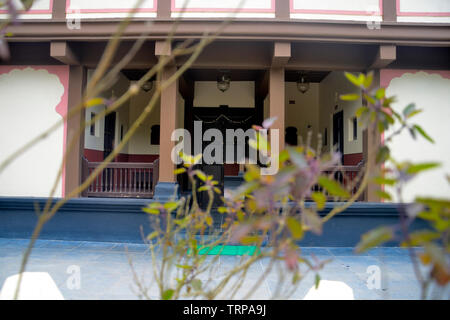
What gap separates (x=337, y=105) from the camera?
843 centimetres

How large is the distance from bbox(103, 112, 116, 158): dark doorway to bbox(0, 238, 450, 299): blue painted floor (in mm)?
3225

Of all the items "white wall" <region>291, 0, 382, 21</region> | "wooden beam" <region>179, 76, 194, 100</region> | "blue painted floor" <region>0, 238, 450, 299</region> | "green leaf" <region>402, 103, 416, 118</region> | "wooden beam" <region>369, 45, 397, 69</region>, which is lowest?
"blue painted floor" <region>0, 238, 450, 299</region>

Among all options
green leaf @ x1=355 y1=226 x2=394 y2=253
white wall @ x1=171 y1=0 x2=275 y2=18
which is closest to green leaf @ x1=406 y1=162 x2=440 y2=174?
green leaf @ x1=355 y1=226 x2=394 y2=253

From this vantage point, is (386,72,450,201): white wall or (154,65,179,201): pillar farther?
(386,72,450,201): white wall

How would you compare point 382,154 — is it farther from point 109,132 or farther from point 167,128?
point 109,132

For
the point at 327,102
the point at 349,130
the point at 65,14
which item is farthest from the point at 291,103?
the point at 65,14

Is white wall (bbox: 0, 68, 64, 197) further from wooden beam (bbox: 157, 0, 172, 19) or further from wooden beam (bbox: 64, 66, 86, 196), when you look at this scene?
wooden beam (bbox: 157, 0, 172, 19)

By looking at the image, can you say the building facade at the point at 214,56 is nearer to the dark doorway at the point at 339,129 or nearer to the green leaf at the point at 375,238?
the dark doorway at the point at 339,129

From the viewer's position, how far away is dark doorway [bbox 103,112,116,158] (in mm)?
8239

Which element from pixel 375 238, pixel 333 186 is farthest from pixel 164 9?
pixel 375 238

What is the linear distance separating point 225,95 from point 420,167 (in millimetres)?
9063

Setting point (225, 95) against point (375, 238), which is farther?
Result: point (225, 95)

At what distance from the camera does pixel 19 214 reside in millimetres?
5746

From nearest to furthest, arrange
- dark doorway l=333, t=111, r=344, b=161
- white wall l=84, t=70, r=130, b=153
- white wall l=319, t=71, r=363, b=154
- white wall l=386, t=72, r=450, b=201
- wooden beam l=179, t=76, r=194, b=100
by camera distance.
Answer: white wall l=386, t=72, r=450, b=201
white wall l=84, t=70, r=130, b=153
white wall l=319, t=71, r=363, b=154
dark doorway l=333, t=111, r=344, b=161
wooden beam l=179, t=76, r=194, b=100
